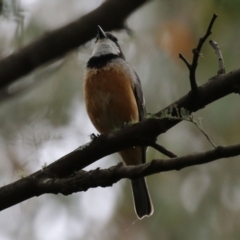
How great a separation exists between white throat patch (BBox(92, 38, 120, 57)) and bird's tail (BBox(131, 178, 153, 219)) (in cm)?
106

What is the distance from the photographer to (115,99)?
365cm

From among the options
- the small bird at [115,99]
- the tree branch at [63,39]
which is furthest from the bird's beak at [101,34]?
the tree branch at [63,39]

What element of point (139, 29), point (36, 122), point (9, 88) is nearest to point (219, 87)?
point (9, 88)

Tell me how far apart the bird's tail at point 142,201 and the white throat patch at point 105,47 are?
41.6 inches

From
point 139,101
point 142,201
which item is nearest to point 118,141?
point 139,101

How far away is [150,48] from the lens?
5113 mm

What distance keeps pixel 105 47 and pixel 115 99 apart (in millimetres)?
825

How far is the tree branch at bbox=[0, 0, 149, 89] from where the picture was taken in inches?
124

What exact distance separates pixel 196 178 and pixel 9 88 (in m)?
2.05

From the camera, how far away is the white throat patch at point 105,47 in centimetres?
422

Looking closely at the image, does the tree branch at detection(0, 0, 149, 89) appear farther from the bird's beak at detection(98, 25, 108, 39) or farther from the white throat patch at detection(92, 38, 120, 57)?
the white throat patch at detection(92, 38, 120, 57)

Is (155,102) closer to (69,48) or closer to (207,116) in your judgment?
(207,116)

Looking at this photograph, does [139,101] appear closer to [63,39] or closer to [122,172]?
[63,39]

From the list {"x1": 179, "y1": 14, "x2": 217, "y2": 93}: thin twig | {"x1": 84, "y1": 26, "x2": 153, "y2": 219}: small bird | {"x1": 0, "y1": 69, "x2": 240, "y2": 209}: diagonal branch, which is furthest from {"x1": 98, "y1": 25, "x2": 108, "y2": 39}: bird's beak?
{"x1": 179, "y1": 14, "x2": 217, "y2": 93}: thin twig
